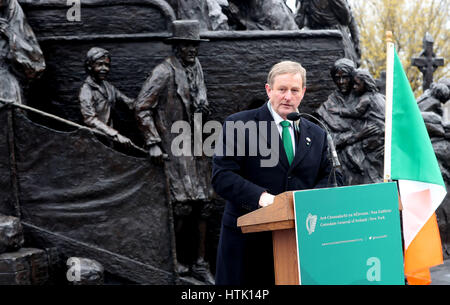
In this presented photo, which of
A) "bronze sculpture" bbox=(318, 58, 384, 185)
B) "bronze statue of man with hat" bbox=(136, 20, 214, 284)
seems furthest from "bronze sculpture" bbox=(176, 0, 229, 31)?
"bronze sculpture" bbox=(318, 58, 384, 185)

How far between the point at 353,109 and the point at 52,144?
157 inches

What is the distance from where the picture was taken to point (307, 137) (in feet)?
13.9

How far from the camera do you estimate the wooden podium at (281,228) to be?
3.51 meters

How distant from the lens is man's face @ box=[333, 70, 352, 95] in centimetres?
924

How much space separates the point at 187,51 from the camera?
8.73 m

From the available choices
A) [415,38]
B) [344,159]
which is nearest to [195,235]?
[344,159]

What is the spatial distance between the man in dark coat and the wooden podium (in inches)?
8.9

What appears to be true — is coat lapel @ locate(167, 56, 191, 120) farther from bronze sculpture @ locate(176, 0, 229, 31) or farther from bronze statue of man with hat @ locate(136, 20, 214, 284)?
bronze sculpture @ locate(176, 0, 229, 31)

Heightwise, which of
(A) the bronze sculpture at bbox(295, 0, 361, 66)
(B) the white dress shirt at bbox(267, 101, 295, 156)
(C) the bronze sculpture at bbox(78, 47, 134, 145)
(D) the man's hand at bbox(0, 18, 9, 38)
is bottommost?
(B) the white dress shirt at bbox(267, 101, 295, 156)

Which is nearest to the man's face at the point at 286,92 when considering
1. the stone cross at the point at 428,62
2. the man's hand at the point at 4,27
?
the man's hand at the point at 4,27

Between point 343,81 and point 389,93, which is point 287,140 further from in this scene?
point 343,81

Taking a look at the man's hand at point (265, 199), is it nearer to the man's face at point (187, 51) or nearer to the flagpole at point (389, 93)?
the flagpole at point (389, 93)

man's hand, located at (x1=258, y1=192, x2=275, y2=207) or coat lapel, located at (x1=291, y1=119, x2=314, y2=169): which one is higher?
coat lapel, located at (x1=291, y1=119, x2=314, y2=169)

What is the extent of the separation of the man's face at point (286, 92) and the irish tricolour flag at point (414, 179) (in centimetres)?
111
